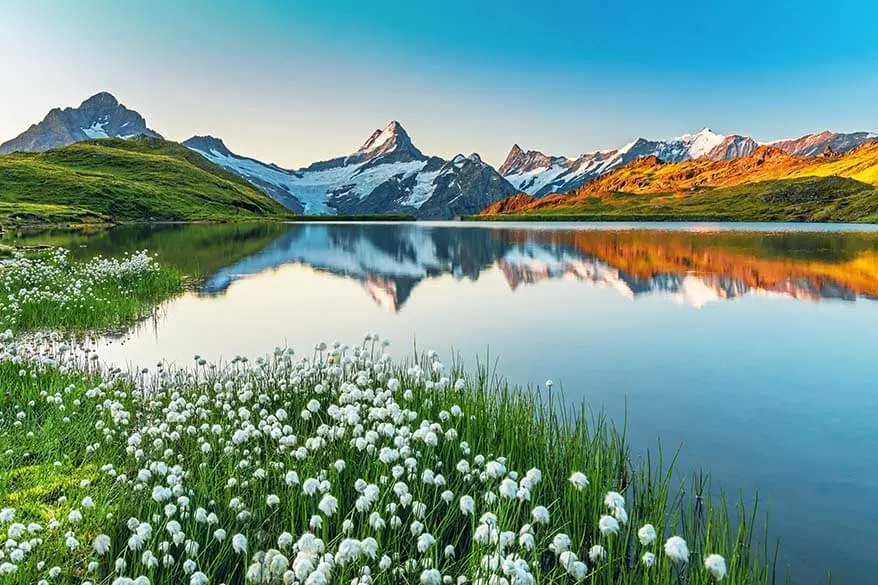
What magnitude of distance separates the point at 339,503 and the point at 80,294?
69.6ft

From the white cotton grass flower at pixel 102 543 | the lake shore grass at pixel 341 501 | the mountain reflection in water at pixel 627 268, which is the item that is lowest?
the mountain reflection in water at pixel 627 268

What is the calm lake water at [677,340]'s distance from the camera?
434 inches

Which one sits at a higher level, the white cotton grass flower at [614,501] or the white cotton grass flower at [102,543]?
the white cotton grass flower at [614,501]

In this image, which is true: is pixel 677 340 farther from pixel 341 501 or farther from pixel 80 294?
pixel 80 294

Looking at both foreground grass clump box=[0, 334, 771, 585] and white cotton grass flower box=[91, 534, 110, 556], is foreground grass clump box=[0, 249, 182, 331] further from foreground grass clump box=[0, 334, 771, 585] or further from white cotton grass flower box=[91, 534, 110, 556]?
white cotton grass flower box=[91, 534, 110, 556]

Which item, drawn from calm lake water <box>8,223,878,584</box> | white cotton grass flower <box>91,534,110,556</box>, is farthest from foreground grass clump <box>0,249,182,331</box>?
white cotton grass flower <box>91,534,110,556</box>

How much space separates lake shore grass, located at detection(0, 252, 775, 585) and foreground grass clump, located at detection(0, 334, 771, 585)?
0.03 m

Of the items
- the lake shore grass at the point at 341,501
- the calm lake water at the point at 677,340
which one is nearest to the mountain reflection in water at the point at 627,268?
the calm lake water at the point at 677,340

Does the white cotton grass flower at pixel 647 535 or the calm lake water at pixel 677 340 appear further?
the calm lake water at pixel 677 340

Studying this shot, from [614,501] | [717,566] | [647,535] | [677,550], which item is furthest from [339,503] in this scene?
[717,566]

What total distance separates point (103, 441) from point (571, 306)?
24731 millimetres

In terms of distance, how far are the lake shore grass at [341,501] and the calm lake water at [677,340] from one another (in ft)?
5.98

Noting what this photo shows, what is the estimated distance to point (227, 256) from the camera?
62.2 m

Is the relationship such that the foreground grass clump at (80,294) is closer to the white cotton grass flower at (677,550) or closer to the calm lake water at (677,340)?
the calm lake water at (677,340)
